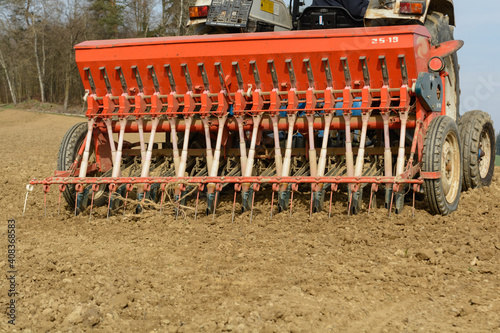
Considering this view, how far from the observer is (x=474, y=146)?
5.72 metres

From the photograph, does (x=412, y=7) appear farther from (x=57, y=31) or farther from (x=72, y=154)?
(x=57, y=31)

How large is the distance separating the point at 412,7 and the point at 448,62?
820 millimetres

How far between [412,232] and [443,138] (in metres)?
0.89

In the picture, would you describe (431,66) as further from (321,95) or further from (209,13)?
(209,13)

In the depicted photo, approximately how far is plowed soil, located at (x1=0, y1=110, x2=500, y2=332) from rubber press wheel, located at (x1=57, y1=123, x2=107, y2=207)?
0.68 feet

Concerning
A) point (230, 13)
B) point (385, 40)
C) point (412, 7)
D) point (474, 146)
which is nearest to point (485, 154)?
point (474, 146)

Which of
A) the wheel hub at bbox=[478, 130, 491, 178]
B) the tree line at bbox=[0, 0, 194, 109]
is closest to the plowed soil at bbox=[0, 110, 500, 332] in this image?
the wheel hub at bbox=[478, 130, 491, 178]

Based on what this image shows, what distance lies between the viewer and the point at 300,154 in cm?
564

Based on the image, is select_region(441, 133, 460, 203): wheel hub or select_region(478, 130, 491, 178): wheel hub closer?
select_region(441, 133, 460, 203): wheel hub

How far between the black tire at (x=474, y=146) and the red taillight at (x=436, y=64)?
0.84 m

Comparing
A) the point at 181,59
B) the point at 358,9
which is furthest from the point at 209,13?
the point at 358,9

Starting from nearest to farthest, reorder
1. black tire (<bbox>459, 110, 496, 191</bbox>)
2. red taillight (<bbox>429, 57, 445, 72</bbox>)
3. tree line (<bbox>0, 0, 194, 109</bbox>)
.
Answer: red taillight (<bbox>429, 57, 445, 72</bbox>)
black tire (<bbox>459, 110, 496, 191</bbox>)
tree line (<bbox>0, 0, 194, 109</bbox>)

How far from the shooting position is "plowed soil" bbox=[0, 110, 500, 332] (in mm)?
2898

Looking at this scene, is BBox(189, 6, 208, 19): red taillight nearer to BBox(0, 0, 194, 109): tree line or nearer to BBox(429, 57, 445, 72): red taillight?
BBox(429, 57, 445, 72): red taillight
